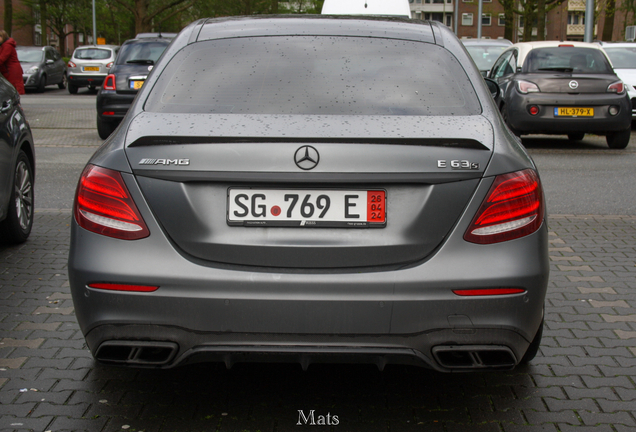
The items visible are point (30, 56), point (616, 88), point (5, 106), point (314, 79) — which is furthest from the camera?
point (30, 56)

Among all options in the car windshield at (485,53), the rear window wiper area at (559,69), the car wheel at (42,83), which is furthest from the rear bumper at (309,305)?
the car wheel at (42,83)

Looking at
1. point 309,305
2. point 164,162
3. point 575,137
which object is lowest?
point 575,137

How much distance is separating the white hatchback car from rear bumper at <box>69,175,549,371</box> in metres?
14.6

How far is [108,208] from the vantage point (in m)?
3.03

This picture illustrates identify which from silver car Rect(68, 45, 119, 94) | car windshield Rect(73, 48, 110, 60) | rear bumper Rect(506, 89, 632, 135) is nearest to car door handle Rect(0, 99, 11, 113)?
rear bumper Rect(506, 89, 632, 135)

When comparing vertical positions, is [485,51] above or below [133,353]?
below

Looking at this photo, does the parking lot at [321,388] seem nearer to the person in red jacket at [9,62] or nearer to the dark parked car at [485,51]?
the person in red jacket at [9,62]

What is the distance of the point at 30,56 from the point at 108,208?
30.2 m

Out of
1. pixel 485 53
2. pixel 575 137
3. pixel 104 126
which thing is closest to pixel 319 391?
pixel 104 126

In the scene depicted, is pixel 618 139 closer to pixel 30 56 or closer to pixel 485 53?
pixel 485 53

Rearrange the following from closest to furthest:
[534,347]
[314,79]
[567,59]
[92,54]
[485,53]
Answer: [314,79] → [534,347] → [567,59] → [485,53] → [92,54]

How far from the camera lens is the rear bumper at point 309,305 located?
2875mm

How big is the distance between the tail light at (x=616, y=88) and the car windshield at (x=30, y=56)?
76.6 ft

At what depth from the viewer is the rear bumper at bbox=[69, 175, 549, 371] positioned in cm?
288
